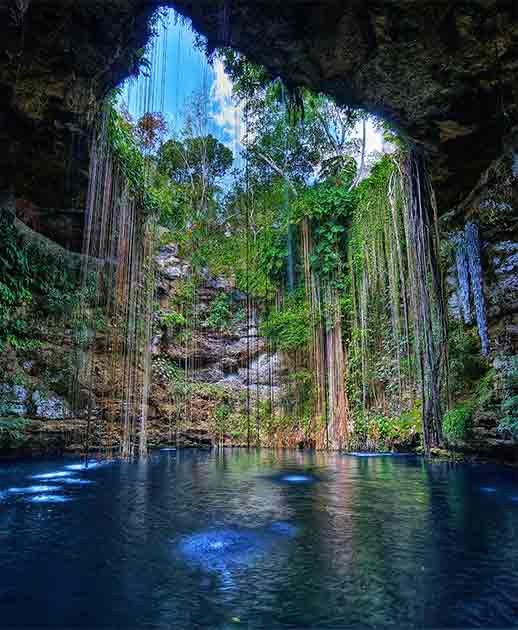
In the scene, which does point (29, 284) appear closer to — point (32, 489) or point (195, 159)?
point (32, 489)

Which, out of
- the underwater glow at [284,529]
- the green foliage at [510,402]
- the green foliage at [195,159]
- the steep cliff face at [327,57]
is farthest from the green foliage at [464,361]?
the green foliage at [195,159]

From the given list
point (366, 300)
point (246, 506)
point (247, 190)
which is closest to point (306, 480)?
point (246, 506)

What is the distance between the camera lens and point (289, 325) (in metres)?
12.4

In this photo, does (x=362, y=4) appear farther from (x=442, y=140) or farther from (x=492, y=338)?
(x=492, y=338)

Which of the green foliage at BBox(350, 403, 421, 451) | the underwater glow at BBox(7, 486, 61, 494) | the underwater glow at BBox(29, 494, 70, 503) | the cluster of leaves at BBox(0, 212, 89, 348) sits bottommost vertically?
the underwater glow at BBox(29, 494, 70, 503)

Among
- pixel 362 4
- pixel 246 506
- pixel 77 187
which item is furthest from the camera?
pixel 77 187

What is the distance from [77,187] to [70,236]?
1565 mm

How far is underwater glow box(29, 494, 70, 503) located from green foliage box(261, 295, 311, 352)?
8.48 metres

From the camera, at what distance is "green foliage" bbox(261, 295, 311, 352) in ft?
39.5

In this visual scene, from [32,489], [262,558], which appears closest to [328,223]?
[32,489]

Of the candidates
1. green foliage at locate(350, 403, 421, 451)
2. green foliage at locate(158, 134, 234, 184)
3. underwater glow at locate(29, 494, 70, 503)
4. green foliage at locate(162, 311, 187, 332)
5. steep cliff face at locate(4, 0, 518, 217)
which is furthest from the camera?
green foliage at locate(158, 134, 234, 184)

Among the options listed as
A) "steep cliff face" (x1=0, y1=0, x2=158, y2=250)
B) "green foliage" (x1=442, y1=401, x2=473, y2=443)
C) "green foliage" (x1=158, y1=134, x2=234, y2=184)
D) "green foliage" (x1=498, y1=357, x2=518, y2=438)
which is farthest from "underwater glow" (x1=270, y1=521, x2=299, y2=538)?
"green foliage" (x1=158, y1=134, x2=234, y2=184)

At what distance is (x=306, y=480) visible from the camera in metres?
5.12

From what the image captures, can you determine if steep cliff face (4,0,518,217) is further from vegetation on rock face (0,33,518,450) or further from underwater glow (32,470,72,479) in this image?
underwater glow (32,470,72,479)
